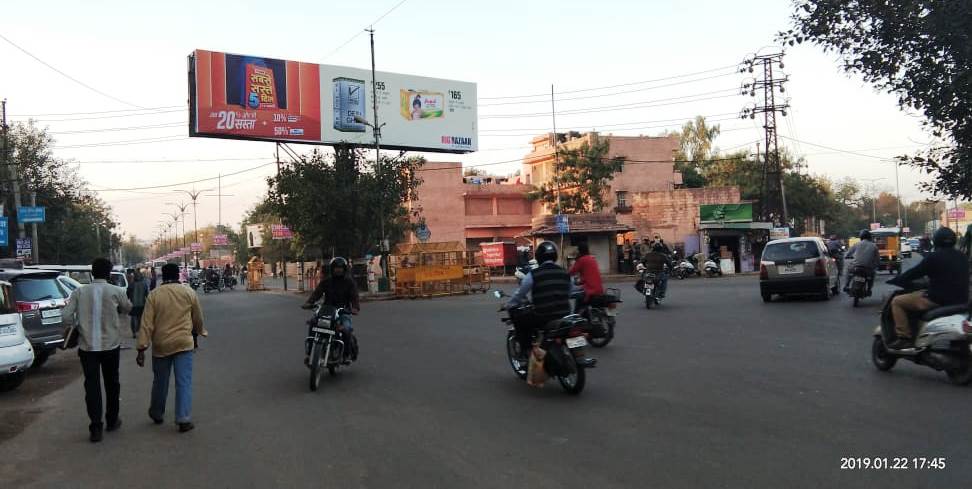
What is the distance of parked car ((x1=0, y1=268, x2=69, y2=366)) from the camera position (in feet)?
39.3

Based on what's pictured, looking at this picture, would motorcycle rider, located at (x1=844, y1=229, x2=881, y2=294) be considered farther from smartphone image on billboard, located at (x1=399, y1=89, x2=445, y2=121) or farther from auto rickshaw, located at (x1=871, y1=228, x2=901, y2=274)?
smartphone image on billboard, located at (x1=399, y1=89, x2=445, y2=121)

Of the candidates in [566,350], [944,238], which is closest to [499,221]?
[944,238]

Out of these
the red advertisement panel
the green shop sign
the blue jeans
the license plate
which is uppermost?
the red advertisement panel

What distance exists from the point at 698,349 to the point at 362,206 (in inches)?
934

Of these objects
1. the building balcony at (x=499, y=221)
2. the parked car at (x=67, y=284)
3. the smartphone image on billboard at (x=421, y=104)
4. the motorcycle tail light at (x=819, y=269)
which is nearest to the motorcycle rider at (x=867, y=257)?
the motorcycle tail light at (x=819, y=269)

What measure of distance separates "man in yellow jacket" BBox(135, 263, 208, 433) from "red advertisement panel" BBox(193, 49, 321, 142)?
94.3 ft

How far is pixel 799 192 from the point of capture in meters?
60.3

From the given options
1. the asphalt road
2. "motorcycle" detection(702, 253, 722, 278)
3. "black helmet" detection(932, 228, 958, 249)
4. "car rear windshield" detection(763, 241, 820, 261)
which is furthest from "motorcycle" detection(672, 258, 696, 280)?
"black helmet" detection(932, 228, 958, 249)

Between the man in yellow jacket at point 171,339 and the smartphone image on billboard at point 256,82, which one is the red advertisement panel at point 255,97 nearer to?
the smartphone image on billboard at point 256,82

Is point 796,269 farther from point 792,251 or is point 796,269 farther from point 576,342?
point 576,342

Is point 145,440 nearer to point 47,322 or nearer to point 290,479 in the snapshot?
point 290,479

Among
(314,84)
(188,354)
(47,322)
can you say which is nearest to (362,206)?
(314,84)

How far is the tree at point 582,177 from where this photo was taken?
48906 millimetres

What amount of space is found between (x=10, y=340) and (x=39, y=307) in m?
3.61
